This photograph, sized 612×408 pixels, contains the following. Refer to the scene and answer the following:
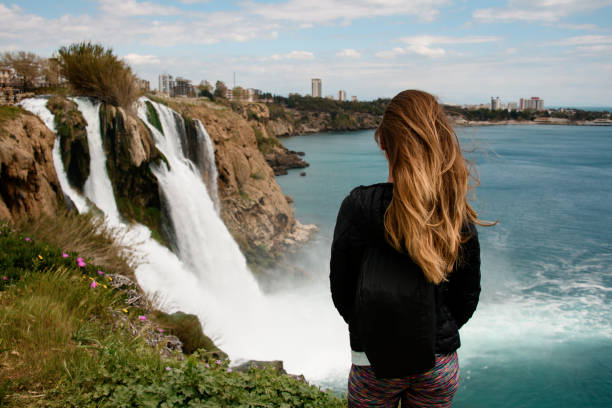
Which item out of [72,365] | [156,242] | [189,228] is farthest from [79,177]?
[72,365]

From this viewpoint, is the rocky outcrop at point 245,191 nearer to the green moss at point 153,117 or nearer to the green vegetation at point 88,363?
the green moss at point 153,117

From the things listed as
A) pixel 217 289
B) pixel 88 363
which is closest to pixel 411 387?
pixel 88 363

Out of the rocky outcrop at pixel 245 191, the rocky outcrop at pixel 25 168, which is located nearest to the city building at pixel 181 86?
the rocky outcrop at pixel 245 191

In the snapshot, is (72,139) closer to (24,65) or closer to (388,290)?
(24,65)

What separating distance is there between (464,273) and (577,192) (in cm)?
3797

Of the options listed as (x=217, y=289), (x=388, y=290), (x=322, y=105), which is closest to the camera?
(x=388, y=290)

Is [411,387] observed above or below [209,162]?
above

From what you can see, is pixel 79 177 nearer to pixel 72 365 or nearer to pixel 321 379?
pixel 321 379

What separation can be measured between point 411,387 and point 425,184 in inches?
33.0

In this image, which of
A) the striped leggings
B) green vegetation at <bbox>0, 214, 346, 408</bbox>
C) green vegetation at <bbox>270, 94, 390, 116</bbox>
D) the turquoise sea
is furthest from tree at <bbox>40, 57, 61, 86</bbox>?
green vegetation at <bbox>270, 94, 390, 116</bbox>

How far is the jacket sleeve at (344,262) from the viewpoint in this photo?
70.9 inches

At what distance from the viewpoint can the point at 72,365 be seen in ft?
10.5

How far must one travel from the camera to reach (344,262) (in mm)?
1874

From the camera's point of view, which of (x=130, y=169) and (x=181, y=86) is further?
(x=181, y=86)
